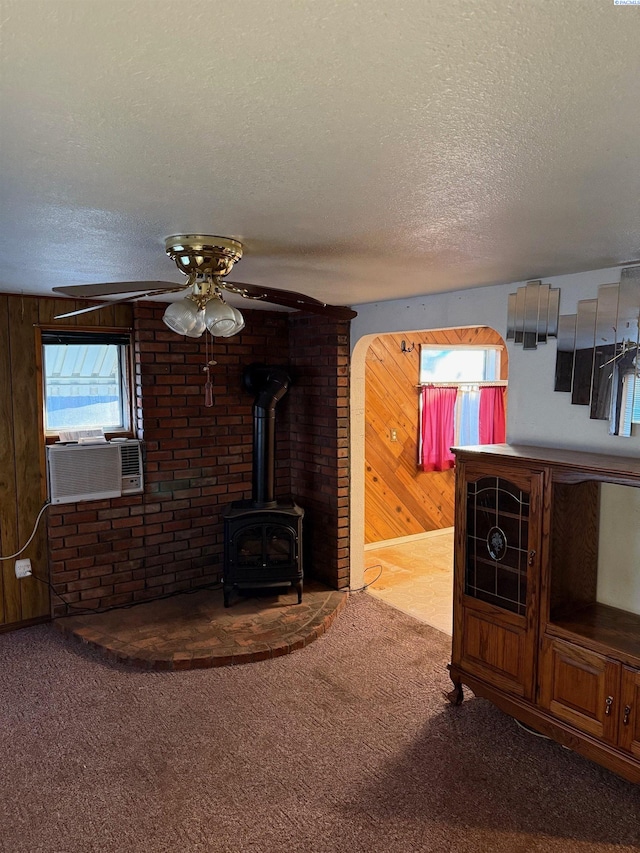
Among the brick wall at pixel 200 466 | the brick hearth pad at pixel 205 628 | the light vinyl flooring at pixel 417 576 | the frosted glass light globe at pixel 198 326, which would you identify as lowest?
the light vinyl flooring at pixel 417 576

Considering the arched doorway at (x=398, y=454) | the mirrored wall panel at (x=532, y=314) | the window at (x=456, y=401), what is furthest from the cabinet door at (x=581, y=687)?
the window at (x=456, y=401)

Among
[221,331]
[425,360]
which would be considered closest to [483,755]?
[221,331]

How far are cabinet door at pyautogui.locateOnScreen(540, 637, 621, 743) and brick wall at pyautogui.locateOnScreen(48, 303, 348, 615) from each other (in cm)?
208

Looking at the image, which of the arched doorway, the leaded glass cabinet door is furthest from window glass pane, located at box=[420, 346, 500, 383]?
the leaded glass cabinet door

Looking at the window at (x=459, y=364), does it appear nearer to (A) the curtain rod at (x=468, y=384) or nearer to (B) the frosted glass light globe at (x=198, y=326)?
(A) the curtain rod at (x=468, y=384)

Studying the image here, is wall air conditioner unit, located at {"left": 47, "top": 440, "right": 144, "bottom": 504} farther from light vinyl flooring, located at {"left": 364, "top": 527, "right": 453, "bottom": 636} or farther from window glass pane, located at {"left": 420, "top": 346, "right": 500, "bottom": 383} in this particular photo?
window glass pane, located at {"left": 420, "top": 346, "right": 500, "bottom": 383}

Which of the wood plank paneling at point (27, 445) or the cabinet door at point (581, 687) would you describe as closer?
the cabinet door at point (581, 687)

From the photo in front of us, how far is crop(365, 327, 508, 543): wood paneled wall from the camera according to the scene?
18.8 feet

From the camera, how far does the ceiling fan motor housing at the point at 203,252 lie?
6.97ft

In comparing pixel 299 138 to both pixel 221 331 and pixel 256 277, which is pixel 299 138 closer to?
pixel 221 331

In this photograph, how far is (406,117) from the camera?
1146 millimetres

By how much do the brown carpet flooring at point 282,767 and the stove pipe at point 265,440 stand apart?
3.94 feet

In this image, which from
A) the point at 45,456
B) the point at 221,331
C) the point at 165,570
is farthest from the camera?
the point at 165,570

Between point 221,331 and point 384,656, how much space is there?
242 cm
